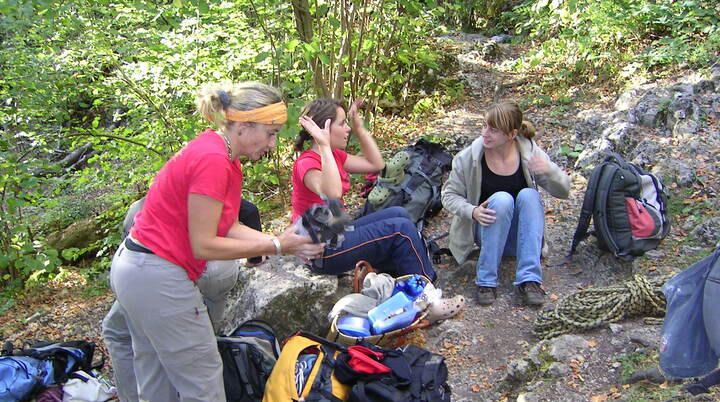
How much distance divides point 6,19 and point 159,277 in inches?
160

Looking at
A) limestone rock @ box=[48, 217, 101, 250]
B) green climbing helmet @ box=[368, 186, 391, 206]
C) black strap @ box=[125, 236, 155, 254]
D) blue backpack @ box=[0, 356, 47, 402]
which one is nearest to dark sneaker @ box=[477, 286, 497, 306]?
green climbing helmet @ box=[368, 186, 391, 206]

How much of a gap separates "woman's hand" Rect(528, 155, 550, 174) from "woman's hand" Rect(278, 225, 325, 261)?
79.1 inches

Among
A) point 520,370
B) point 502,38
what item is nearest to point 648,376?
point 520,370

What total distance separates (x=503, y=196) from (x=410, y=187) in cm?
132

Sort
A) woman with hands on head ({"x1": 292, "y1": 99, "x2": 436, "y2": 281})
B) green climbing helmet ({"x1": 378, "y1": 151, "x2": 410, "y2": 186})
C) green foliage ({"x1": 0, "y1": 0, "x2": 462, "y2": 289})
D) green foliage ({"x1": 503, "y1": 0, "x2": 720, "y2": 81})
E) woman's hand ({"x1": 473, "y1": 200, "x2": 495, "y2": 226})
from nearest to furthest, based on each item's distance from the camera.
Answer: woman with hands on head ({"x1": 292, "y1": 99, "x2": 436, "y2": 281}) → woman's hand ({"x1": 473, "y1": 200, "x2": 495, "y2": 226}) → green climbing helmet ({"x1": 378, "y1": 151, "x2": 410, "y2": 186}) → green foliage ({"x1": 0, "y1": 0, "x2": 462, "y2": 289}) → green foliage ({"x1": 503, "y1": 0, "x2": 720, "y2": 81})

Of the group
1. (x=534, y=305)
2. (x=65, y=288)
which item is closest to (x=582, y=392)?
(x=534, y=305)

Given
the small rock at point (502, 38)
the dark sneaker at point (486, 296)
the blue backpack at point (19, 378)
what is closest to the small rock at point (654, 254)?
the dark sneaker at point (486, 296)

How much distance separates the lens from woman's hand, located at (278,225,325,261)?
2441 mm

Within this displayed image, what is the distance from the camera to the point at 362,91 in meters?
7.37

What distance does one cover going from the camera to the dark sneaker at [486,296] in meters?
3.94

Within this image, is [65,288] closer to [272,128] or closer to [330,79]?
[330,79]

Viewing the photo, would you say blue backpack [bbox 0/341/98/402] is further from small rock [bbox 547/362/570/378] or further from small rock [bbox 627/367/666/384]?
small rock [bbox 627/367/666/384]

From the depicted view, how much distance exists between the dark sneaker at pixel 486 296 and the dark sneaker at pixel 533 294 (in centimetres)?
21

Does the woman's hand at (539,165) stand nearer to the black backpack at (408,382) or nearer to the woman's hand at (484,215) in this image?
the woman's hand at (484,215)
